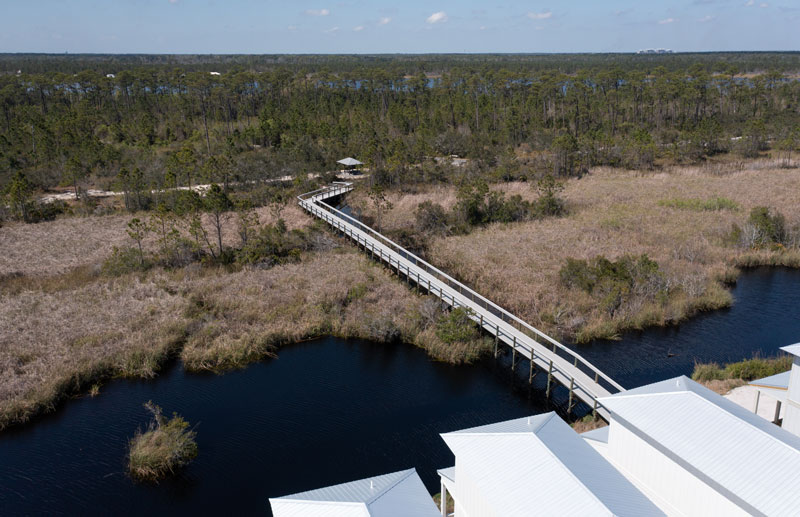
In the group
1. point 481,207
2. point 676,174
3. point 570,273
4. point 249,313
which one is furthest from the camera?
point 676,174

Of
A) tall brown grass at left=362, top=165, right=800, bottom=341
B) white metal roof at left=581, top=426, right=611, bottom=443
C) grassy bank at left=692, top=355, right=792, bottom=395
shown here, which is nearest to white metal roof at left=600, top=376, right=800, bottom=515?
white metal roof at left=581, top=426, right=611, bottom=443

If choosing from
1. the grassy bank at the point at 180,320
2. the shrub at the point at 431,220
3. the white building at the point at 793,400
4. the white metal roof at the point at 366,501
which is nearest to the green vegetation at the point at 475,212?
the shrub at the point at 431,220

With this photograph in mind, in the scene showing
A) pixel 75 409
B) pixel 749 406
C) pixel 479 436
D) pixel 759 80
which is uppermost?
pixel 759 80

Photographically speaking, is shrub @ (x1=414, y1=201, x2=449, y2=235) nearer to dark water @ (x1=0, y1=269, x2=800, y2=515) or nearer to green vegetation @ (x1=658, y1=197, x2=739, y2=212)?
dark water @ (x1=0, y1=269, x2=800, y2=515)

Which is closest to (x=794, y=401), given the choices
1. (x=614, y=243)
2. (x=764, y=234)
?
(x=614, y=243)

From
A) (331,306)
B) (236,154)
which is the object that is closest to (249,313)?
(331,306)

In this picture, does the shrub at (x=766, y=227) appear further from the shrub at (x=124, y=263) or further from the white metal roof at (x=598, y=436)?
the shrub at (x=124, y=263)

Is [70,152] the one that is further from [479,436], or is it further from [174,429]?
[479,436]
